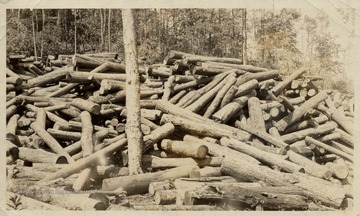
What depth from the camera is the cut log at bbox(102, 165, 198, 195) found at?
5883 millimetres

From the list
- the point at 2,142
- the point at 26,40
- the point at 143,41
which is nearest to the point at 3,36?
the point at 26,40

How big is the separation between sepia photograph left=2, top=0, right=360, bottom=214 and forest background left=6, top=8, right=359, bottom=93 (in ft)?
0.05

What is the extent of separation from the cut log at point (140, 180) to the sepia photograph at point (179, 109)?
0.01 metres

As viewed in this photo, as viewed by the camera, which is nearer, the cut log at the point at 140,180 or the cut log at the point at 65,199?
the cut log at the point at 65,199

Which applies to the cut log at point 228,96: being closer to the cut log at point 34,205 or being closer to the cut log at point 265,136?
the cut log at point 265,136

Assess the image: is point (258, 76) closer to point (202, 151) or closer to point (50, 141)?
point (202, 151)

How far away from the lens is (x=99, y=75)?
677 centimetres

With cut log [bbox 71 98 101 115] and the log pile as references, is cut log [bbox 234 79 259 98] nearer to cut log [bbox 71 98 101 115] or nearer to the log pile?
the log pile

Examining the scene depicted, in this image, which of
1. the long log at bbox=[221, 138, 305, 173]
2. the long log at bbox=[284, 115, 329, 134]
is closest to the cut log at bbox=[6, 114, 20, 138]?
the long log at bbox=[221, 138, 305, 173]

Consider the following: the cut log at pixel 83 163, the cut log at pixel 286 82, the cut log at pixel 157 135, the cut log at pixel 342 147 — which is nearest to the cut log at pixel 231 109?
the cut log at pixel 286 82

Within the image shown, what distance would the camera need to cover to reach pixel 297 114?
22.0ft

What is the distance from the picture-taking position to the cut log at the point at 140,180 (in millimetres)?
5883

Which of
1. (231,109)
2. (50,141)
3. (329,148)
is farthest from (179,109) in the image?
(329,148)

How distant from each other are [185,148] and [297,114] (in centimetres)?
153
